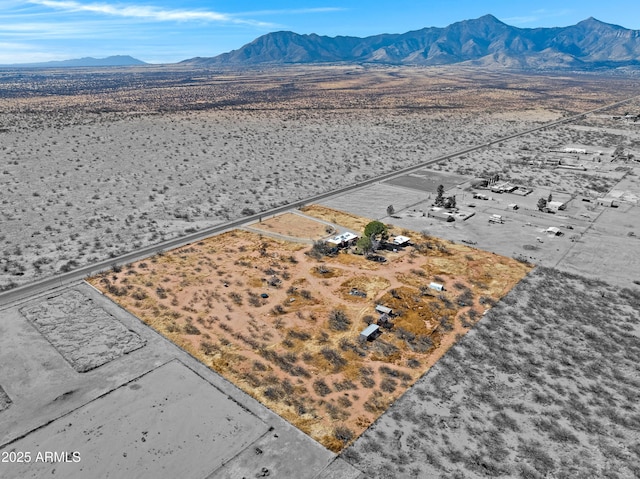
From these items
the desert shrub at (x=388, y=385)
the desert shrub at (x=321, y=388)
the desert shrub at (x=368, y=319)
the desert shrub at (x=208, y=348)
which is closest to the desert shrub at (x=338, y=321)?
the desert shrub at (x=368, y=319)

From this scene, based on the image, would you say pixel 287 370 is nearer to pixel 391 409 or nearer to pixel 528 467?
pixel 391 409

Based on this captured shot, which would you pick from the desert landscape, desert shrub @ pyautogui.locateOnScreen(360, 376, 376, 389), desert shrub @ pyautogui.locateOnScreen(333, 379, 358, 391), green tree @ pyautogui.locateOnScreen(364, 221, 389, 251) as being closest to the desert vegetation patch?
the desert landscape

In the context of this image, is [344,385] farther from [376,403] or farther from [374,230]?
[374,230]

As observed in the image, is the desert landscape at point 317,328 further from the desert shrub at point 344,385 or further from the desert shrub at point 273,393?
the desert shrub at point 344,385

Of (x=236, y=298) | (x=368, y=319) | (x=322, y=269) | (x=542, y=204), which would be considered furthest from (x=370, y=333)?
(x=542, y=204)

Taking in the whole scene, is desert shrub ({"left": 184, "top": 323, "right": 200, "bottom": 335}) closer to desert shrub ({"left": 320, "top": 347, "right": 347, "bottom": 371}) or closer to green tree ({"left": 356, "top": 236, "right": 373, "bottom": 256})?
desert shrub ({"left": 320, "top": 347, "right": 347, "bottom": 371})
